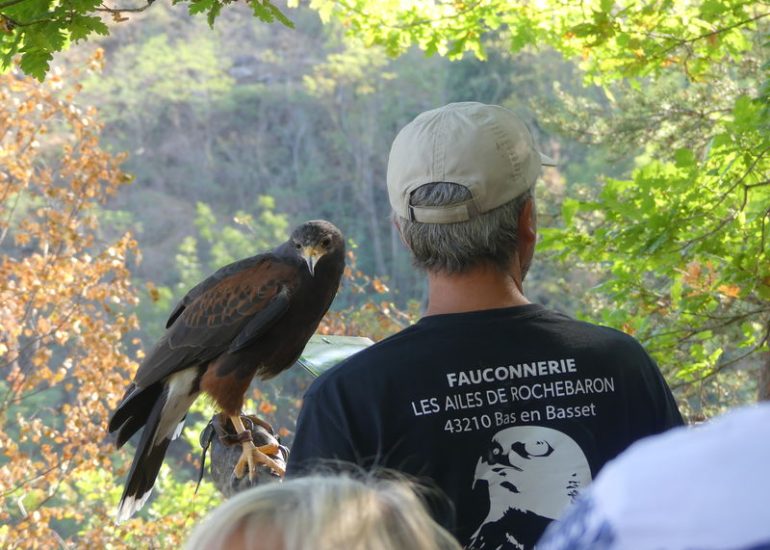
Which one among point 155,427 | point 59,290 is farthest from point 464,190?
point 59,290

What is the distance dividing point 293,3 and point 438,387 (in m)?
3.17

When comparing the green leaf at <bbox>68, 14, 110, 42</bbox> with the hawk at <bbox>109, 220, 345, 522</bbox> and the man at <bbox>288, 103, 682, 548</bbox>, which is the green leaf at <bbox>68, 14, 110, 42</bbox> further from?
the hawk at <bbox>109, 220, 345, 522</bbox>

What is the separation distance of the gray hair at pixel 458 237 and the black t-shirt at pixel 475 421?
0.31 feet

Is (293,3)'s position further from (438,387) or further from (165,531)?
(165,531)

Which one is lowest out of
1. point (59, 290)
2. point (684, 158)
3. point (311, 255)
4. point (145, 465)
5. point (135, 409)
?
point (59, 290)

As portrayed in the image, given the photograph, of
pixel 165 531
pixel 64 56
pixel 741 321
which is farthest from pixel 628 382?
pixel 64 56

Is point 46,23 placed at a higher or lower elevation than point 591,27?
higher

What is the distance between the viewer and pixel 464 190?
158 cm

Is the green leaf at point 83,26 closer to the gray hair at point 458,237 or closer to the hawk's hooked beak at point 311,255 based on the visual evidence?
the gray hair at point 458,237

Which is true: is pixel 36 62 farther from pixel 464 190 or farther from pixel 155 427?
pixel 155 427

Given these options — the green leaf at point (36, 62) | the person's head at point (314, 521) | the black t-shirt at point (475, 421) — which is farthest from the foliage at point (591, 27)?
the person's head at point (314, 521)

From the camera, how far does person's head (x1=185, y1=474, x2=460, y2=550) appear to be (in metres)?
0.83

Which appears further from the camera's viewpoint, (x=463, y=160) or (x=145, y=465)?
(x=145, y=465)

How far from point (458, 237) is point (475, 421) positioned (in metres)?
0.28
